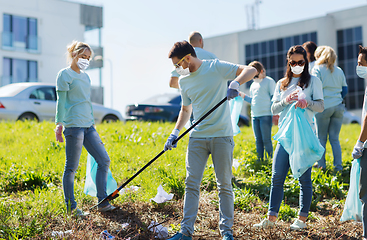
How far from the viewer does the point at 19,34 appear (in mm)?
26766

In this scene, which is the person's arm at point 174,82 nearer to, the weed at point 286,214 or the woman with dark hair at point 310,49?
the weed at point 286,214

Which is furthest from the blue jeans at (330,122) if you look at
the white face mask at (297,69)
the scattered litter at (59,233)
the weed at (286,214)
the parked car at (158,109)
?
the parked car at (158,109)

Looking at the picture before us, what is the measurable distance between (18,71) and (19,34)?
251cm

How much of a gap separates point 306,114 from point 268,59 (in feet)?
111

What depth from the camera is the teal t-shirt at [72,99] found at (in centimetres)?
419

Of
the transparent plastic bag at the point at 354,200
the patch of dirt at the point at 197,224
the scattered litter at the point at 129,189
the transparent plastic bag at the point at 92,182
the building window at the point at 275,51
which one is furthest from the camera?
the building window at the point at 275,51

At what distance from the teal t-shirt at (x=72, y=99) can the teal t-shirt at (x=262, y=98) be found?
2863mm

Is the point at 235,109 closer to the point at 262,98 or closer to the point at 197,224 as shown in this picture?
the point at 262,98

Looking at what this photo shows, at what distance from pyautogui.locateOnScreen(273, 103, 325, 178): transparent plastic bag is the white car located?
318 inches

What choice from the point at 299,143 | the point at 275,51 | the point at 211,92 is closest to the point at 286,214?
the point at 299,143

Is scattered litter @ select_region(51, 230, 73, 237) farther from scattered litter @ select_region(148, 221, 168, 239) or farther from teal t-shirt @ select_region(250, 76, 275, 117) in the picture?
teal t-shirt @ select_region(250, 76, 275, 117)

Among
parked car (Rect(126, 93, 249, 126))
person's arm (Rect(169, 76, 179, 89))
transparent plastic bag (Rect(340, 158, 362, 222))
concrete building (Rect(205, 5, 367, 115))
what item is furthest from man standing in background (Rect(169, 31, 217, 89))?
concrete building (Rect(205, 5, 367, 115))

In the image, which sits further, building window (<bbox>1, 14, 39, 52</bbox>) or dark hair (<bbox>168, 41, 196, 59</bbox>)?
building window (<bbox>1, 14, 39, 52</bbox>)

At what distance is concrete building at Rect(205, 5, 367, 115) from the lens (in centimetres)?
3397
